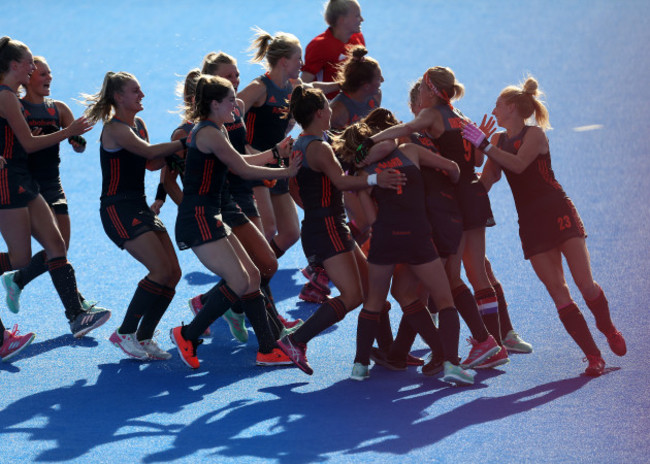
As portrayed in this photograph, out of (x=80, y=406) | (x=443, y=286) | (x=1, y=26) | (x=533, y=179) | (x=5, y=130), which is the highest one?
(x=1, y=26)

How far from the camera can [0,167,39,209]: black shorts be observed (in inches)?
242

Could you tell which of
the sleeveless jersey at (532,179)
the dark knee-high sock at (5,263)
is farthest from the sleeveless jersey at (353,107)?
the dark knee-high sock at (5,263)

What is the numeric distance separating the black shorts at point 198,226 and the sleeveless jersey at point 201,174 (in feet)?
0.14

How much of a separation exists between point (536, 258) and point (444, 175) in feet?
2.45

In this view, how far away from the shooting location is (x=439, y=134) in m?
5.59

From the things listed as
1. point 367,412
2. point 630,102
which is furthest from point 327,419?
point 630,102

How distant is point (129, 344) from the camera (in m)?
5.98

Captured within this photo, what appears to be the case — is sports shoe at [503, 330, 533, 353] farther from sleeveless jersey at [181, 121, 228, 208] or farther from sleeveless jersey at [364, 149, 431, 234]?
sleeveless jersey at [181, 121, 228, 208]

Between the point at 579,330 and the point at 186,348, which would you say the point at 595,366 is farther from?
the point at 186,348

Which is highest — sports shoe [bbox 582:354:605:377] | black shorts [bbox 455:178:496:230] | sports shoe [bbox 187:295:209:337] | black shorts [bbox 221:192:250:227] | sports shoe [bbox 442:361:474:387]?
black shorts [bbox 221:192:250:227]

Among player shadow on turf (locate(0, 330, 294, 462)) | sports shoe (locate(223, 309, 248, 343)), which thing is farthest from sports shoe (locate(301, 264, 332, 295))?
player shadow on turf (locate(0, 330, 294, 462))

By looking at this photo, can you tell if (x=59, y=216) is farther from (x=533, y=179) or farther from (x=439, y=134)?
(x=533, y=179)

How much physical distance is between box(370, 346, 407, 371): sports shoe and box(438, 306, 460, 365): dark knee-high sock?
43 cm

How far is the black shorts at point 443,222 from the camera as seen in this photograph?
546 centimetres
